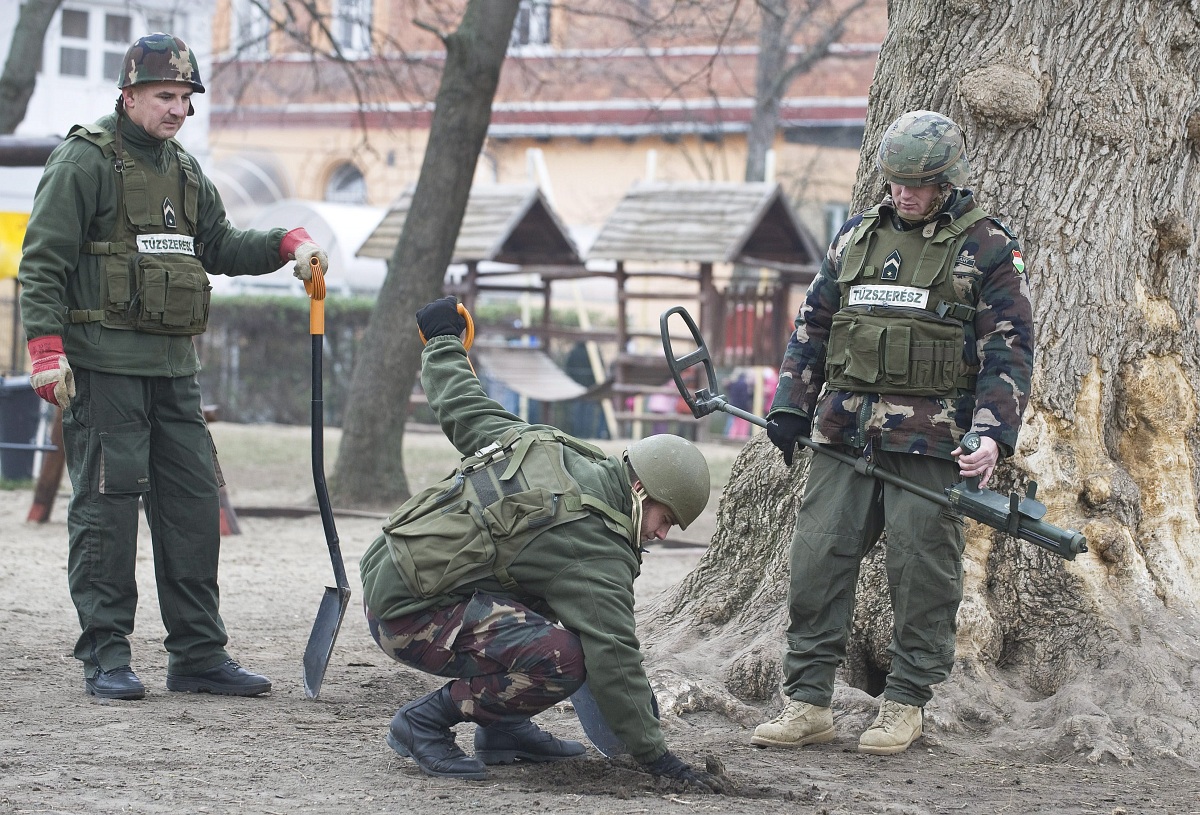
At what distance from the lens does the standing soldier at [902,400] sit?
3.89 meters

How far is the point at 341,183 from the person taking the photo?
30984mm

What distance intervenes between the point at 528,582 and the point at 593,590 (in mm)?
179

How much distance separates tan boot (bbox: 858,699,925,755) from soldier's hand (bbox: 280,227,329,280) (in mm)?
2130

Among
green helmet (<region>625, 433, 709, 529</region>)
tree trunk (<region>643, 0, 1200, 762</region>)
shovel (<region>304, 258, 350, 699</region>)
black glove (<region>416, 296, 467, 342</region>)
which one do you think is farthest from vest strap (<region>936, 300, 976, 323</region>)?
shovel (<region>304, 258, 350, 699</region>)

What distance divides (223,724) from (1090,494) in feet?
8.94

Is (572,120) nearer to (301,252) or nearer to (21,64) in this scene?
(21,64)

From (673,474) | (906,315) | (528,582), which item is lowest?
(528,582)

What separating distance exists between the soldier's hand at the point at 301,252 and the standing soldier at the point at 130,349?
2 cm

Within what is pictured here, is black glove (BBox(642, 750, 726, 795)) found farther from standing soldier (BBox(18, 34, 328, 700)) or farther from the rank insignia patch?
standing soldier (BBox(18, 34, 328, 700))

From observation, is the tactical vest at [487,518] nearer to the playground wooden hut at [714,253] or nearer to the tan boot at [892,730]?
the tan boot at [892,730]

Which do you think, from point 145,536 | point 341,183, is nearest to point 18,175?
point 145,536

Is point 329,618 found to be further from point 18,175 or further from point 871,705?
point 18,175

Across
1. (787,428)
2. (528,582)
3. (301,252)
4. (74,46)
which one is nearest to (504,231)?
(301,252)

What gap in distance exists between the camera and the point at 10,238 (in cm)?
1133
